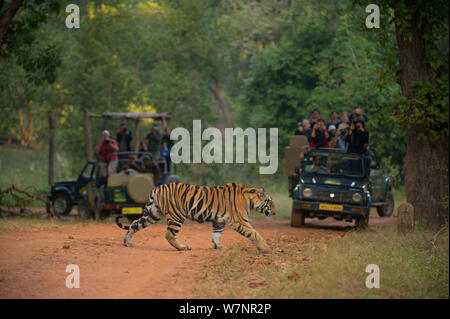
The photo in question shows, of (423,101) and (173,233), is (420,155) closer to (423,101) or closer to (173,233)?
(423,101)

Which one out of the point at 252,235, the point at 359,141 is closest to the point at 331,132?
the point at 359,141

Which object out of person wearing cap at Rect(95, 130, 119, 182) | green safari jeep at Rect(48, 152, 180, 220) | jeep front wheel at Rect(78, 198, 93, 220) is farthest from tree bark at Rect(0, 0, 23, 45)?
jeep front wheel at Rect(78, 198, 93, 220)

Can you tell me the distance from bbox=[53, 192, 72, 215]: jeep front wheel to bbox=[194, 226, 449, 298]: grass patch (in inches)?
322

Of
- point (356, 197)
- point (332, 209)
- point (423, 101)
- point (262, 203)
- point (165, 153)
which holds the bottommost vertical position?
point (332, 209)

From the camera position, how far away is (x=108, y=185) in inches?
671

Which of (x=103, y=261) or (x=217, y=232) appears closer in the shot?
(x=103, y=261)

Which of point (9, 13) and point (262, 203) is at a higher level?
point (9, 13)

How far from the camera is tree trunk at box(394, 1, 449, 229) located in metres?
14.6

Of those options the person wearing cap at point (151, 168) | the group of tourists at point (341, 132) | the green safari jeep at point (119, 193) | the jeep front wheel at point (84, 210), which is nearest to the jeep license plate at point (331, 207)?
the group of tourists at point (341, 132)

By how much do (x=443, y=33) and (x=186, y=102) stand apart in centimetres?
1838

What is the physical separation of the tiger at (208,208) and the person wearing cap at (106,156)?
5310 millimetres

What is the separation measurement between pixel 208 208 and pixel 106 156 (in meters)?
6.74

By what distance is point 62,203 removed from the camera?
19.8m

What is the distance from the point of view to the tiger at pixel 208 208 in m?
11.9
